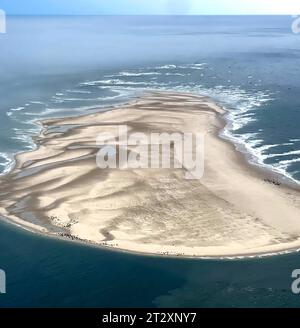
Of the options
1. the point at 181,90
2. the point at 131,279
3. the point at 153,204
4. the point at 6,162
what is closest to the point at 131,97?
the point at 181,90

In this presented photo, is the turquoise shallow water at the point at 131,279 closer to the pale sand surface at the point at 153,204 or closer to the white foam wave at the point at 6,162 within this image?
the pale sand surface at the point at 153,204

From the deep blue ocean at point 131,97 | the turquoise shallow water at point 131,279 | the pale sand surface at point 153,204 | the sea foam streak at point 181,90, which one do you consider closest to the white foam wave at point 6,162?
the deep blue ocean at point 131,97

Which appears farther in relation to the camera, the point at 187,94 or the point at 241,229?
the point at 187,94

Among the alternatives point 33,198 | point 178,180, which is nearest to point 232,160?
point 178,180

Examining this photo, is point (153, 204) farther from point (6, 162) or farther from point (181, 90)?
point (181, 90)

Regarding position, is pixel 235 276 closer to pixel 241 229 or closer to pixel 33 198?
pixel 241 229
